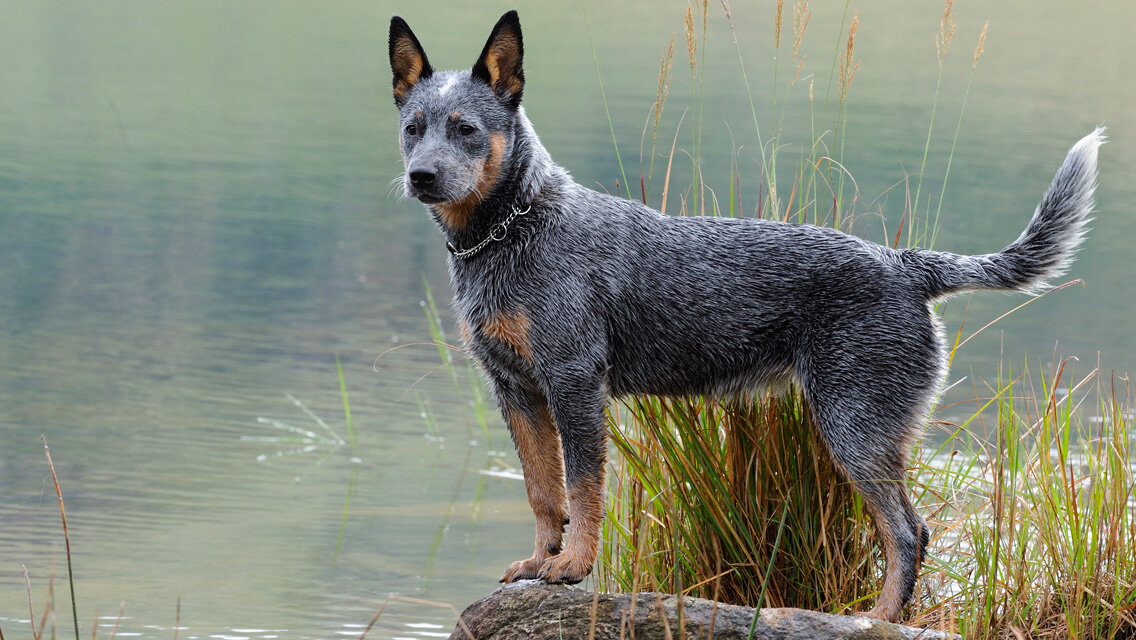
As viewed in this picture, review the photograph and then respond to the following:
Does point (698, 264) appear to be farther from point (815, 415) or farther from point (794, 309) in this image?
point (815, 415)

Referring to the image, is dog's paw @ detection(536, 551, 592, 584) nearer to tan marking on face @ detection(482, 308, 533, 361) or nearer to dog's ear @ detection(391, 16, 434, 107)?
tan marking on face @ detection(482, 308, 533, 361)

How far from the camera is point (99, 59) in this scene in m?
30.7

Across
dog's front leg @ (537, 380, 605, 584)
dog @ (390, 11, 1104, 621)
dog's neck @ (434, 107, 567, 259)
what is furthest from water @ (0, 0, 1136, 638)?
dog's front leg @ (537, 380, 605, 584)

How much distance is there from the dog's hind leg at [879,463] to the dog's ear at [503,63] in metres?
1.48

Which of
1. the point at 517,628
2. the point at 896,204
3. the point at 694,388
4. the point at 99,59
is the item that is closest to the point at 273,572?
Answer: the point at 517,628

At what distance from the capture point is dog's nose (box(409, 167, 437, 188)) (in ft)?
13.9

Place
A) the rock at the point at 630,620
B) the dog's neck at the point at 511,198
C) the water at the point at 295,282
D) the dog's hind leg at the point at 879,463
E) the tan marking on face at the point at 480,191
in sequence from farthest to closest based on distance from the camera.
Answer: the water at the point at 295,282 < the dog's neck at the point at 511,198 < the tan marking on face at the point at 480,191 < the dog's hind leg at the point at 879,463 < the rock at the point at 630,620

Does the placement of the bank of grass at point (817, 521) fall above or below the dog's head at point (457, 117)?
below

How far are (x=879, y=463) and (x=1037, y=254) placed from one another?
91 centimetres

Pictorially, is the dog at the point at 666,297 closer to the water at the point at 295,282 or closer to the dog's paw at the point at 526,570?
the dog's paw at the point at 526,570

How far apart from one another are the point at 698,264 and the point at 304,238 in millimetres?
12610

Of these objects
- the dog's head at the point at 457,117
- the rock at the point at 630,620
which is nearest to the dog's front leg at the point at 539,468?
the rock at the point at 630,620

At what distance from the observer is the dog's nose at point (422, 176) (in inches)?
167

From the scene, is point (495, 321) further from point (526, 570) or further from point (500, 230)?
point (526, 570)
